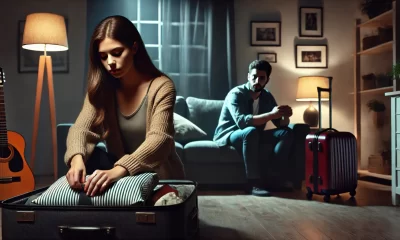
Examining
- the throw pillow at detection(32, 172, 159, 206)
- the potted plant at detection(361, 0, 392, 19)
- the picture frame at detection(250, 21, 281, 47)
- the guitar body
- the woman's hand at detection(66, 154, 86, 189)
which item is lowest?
the guitar body

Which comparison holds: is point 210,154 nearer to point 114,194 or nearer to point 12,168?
point 12,168

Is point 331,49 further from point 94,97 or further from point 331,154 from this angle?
point 94,97

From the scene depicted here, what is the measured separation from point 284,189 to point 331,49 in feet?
6.79

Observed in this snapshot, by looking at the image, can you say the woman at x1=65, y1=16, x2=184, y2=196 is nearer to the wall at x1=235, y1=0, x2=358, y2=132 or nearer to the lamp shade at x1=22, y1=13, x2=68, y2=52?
the lamp shade at x1=22, y1=13, x2=68, y2=52

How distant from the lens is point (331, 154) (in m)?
2.79

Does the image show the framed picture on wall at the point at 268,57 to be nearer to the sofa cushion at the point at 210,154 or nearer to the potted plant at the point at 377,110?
the potted plant at the point at 377,110

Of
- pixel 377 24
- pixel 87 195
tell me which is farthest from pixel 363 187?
pixel 87 195

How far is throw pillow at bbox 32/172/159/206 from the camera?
45.7 inches

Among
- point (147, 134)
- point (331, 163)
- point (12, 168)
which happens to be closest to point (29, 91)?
point (12, 168)

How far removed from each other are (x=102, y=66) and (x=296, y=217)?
138 cm

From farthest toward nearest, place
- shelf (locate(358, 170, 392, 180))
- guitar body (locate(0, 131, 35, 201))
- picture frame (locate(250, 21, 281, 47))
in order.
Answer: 1. picture frame (locate(250, 21, 281, 47))
2. shelf (locate(358, 170, 392, 180))
3. guitar body (locate(0, 131, 35, 201))

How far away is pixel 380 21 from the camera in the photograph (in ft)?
13.6

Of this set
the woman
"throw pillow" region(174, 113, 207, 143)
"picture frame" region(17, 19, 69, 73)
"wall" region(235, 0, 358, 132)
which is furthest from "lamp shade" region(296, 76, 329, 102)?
the woman

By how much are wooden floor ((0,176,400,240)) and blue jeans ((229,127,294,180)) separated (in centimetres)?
25
